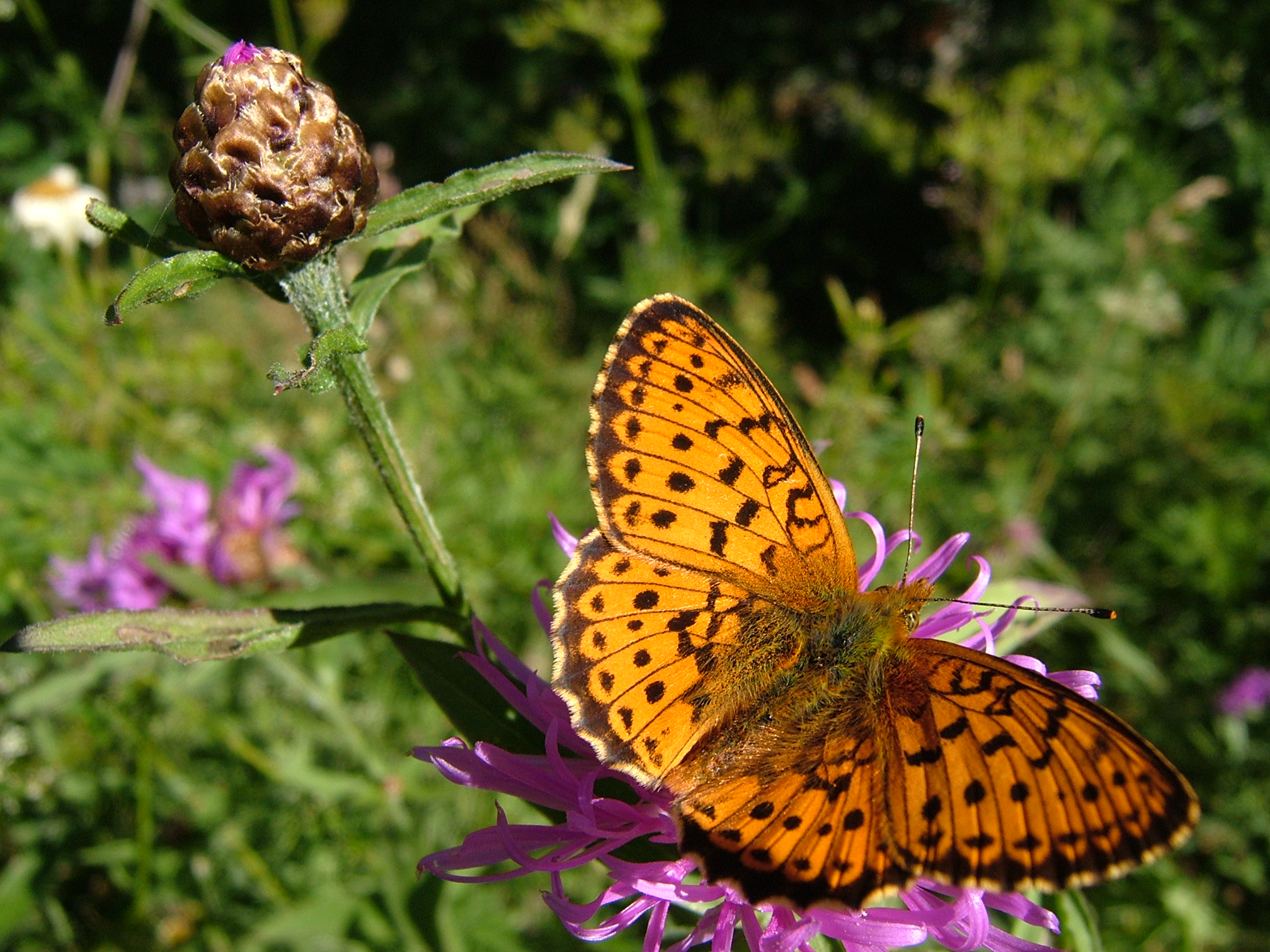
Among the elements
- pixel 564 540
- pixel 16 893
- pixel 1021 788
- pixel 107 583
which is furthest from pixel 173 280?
pixel 16 893

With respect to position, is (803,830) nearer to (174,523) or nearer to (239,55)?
(239,55)

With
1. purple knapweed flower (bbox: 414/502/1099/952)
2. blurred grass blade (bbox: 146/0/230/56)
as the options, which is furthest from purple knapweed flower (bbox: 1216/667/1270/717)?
blurred grass blade (bbox: 146/0/230/56)

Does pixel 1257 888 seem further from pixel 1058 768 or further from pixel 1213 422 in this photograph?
pixel 1058 768

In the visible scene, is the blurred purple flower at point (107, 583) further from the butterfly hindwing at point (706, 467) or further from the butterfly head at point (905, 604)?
the butterfly head at point (905, 604)

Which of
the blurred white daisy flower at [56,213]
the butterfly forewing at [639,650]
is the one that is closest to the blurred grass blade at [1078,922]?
the butterfly forewing at [639,650]

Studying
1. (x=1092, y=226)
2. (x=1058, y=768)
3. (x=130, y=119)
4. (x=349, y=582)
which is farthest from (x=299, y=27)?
(x=1058, y=768)
